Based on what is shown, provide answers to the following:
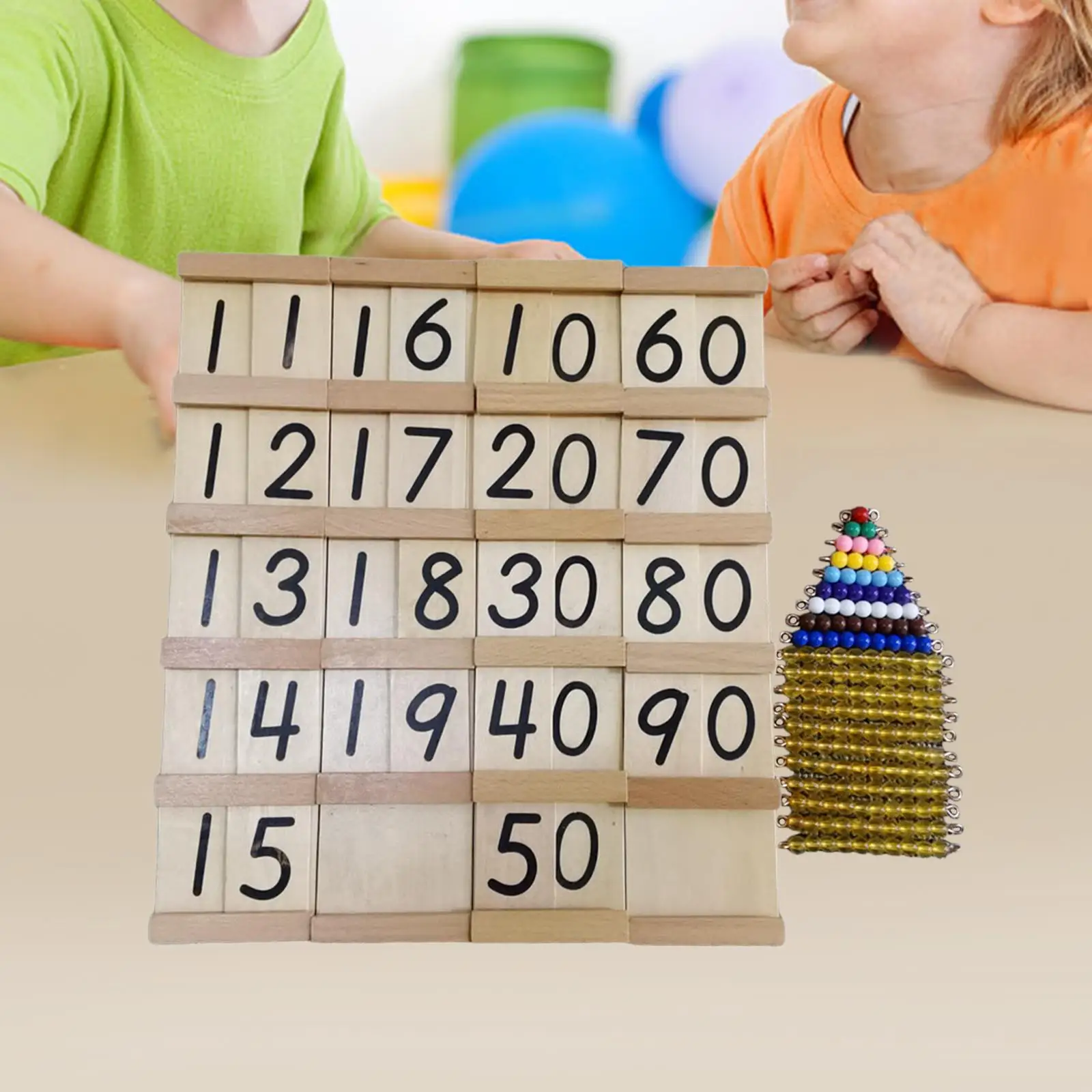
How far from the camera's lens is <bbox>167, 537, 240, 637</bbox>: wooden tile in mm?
544

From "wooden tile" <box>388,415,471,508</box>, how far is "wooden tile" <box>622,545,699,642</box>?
0.08 m

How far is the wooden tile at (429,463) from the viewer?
0.55 m

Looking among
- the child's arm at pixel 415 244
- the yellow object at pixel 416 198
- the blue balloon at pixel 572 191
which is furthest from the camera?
the yellow object at pixel 416 198

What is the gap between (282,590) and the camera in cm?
55

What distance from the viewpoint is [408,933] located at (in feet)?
1.74

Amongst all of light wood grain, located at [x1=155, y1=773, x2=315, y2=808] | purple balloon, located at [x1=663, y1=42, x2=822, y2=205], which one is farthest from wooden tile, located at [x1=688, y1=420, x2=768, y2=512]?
purple balloon, located at [x1=663, y1=42, x2=822, y2=205]

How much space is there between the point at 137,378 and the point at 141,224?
296 mm

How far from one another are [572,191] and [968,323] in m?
0.97

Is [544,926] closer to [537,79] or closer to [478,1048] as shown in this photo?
[478,1048]

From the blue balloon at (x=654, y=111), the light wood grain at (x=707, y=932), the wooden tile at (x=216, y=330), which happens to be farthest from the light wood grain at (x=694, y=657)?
the blue balloon at (x=654, y=111)

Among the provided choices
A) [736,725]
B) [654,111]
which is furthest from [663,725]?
[654,111]

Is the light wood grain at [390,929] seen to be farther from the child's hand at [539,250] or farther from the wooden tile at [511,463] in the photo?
the child's hand at [539,250]

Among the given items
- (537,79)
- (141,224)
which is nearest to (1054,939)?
(141,224)

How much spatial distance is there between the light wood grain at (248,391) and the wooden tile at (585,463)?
0.34 feet
